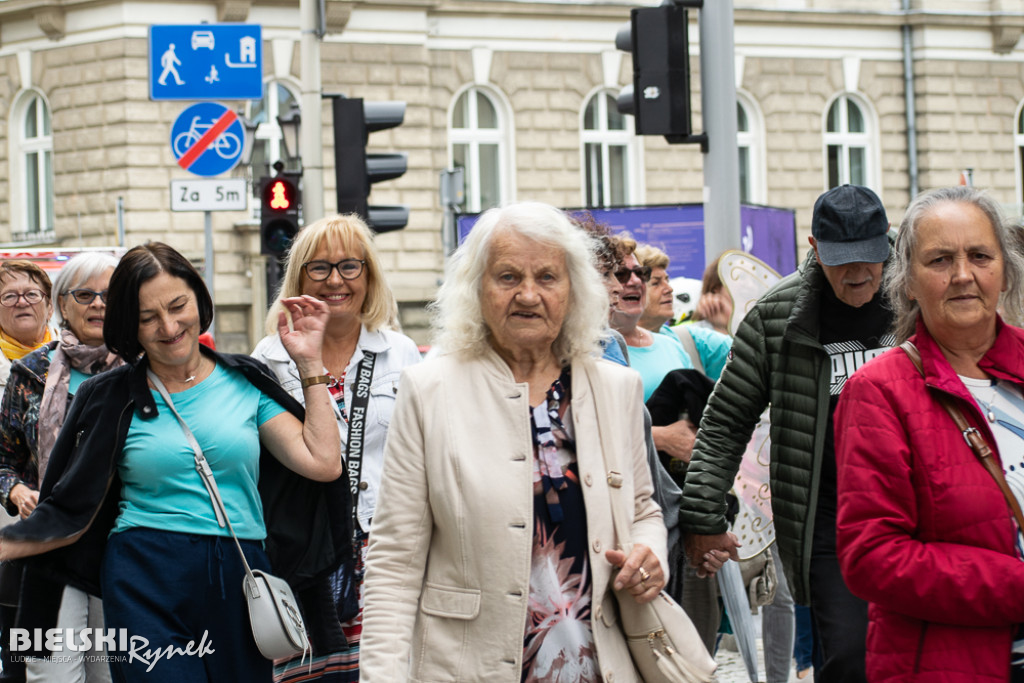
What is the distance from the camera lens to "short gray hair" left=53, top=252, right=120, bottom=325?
5.20m

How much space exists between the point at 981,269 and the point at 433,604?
143 centimetres

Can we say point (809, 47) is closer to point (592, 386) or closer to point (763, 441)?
point (763, 441)

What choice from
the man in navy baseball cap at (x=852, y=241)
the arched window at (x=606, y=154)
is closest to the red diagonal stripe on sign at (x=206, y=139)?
the man in navy baseball cap at (x=852, y=241)

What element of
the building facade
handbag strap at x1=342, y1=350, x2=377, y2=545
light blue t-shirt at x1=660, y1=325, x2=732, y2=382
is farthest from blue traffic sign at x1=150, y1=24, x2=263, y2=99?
the building facade

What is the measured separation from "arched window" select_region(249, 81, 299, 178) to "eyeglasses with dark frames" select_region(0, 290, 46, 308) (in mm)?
18195

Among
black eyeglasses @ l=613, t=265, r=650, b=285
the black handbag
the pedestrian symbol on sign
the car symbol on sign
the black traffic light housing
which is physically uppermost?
the car symbol on sign

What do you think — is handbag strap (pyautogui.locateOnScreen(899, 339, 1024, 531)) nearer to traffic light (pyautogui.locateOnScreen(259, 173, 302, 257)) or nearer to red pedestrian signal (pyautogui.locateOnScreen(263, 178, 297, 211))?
traffic light (pyautogui.locateOnScreen(259, 173, 302, 257))

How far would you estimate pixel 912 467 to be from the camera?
296cm

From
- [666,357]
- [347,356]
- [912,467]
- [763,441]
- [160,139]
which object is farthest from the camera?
[160,139]

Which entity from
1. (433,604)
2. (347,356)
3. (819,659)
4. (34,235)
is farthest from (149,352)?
(34,235)

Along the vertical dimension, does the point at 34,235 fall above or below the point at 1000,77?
below

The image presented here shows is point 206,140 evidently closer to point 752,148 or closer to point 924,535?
point 924,535

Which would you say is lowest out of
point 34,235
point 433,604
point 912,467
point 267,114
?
point 433,604

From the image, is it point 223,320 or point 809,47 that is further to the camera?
point 809,47
